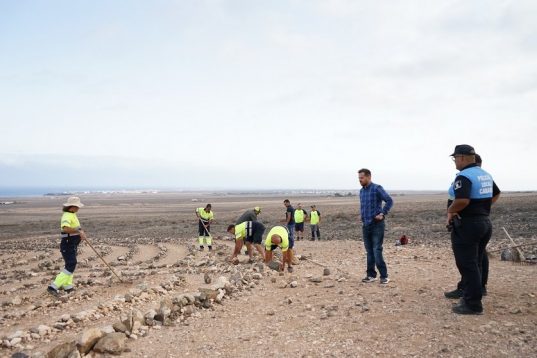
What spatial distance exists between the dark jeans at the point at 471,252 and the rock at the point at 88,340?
4812 mm

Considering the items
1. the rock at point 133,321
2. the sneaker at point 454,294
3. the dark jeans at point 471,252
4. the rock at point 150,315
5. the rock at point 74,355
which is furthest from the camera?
the sneaker at point 454,294

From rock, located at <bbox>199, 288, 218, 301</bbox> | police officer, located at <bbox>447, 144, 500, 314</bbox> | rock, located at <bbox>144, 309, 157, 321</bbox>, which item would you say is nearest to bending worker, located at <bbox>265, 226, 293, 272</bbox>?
rock, located at <bbox>199, 288, 218, 301</bbox>

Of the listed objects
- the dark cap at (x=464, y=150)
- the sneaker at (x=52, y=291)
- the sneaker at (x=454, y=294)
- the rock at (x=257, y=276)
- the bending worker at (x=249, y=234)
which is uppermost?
the dark cap at (x=464, y=150)

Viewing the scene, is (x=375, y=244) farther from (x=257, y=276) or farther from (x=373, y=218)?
(x=257, y=276)

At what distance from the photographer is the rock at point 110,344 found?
5512mm

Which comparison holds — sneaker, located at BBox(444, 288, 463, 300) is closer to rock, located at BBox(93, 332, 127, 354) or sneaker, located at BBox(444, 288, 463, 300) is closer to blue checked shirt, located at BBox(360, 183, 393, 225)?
blue checked shirt, located at BBox(360, 183, 393, 225)

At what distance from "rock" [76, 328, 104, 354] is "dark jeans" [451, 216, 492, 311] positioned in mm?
4812

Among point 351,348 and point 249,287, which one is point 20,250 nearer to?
point 249,287

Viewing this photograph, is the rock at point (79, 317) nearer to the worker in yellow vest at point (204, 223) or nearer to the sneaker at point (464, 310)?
the sneaker at point (464, 310)

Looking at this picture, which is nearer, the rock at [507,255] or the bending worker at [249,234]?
the rock at [507,255]

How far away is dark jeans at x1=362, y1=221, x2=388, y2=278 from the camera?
8.59 meters

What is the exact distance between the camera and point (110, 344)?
18.2 feet

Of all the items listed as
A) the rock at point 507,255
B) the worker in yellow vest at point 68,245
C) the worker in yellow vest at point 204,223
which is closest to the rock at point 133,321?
the worker in yellow vest at point 68,245

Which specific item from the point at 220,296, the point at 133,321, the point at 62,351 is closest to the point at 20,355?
the point at 62,351
